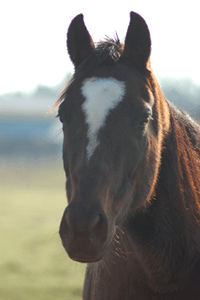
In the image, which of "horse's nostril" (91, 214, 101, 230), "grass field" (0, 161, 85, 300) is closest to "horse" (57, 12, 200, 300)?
"horse's nostril" (91, 214, 101, 230)

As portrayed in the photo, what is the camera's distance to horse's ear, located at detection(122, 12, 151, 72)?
8.44ft

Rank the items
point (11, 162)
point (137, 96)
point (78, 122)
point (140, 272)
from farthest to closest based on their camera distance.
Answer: point (11, 162) < point (140, 272) < point (137, 96) < point (78, 122)

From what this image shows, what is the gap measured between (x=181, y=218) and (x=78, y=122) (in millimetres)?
979

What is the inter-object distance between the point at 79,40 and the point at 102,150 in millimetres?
1098

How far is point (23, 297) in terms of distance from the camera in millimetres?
7734

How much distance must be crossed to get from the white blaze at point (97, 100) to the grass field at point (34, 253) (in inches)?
31.5

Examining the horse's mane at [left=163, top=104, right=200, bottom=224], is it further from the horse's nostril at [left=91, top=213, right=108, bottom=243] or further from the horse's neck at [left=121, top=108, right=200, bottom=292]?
the horse's nostril at [left=91, top=213, right=108, bottom=243]

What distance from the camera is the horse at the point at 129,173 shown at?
196 centimetres

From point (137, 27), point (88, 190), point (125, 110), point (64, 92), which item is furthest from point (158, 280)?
point (137, 27)

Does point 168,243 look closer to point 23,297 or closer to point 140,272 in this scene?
point 140,272

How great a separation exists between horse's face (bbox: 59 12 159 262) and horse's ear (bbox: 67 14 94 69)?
365 mm

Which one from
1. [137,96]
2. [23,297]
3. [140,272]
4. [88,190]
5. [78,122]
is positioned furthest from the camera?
[23,297]

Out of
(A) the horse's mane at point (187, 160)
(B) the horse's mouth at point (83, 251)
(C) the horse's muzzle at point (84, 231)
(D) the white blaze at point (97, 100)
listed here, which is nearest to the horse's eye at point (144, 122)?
(D) the white blaze at point (97, 100)

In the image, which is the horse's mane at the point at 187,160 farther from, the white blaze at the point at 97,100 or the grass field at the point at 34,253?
the grass field at the point at 34,253
